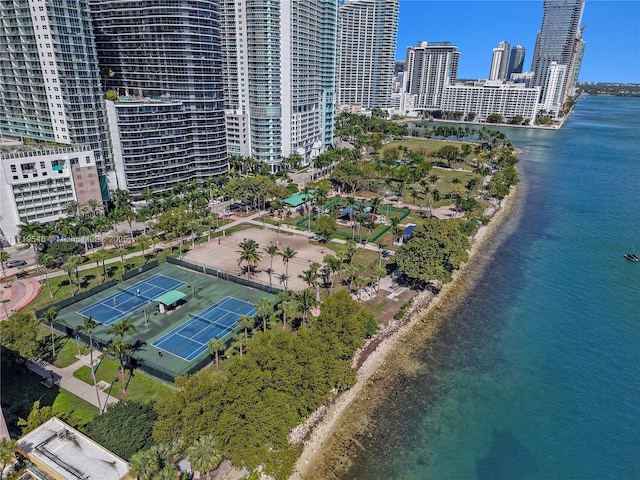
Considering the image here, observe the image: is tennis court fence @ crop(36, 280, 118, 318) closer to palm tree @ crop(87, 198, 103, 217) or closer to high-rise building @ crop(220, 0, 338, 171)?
palm tree @ crop(87, 198, 103, 217)

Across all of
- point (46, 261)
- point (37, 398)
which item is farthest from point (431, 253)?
point (46, 261)

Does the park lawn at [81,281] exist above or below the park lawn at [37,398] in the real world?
above

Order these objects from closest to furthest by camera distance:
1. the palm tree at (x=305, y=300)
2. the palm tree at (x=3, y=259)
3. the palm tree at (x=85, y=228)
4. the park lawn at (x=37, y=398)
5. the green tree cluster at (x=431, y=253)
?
the park lawn at (x=37, y=398), the palm tree at (x=305, y=300), the green tree cluster at (x=431, y=253), the palm tree at (x=3, y=259), the palm tree at (x=85, y=228)

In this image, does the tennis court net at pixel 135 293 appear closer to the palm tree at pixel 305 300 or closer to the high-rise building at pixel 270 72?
the palm tree at pixel 305 300

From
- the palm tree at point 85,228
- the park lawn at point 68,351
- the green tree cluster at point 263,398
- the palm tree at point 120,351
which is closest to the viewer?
the green tree cluster at point 263,398

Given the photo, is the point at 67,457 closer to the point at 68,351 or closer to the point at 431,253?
the point at 68,351

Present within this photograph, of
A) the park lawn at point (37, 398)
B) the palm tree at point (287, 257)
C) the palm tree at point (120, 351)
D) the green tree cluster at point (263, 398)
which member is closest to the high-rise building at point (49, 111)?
the park lawn at point (37, 398)
